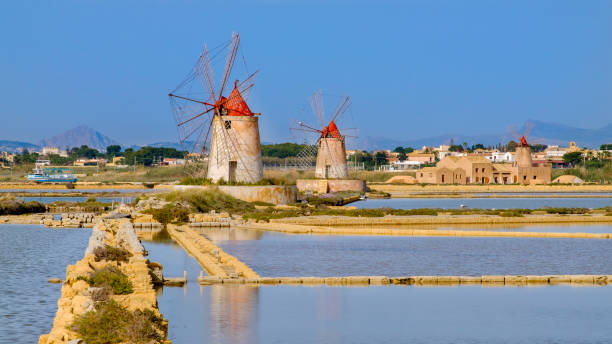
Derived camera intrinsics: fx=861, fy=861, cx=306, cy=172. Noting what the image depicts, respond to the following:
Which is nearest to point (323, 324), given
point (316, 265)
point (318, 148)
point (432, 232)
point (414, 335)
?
point (414, 335)

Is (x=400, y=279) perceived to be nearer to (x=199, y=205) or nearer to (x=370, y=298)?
(x=370, y=298)

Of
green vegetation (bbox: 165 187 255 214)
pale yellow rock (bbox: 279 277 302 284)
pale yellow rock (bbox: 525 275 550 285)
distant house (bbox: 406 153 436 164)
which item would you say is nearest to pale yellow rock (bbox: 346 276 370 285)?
pale yellow rock (bbox: 279 277 302 284)

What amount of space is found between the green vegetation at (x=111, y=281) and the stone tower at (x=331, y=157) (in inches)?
1840

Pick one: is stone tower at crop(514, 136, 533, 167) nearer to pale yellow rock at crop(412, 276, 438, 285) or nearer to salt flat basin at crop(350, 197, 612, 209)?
salt flat basin at crop(350, 197, 612, 209)

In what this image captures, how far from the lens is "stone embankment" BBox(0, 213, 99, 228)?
30406mm

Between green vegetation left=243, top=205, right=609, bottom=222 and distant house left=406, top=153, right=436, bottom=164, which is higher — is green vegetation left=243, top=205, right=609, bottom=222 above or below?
below

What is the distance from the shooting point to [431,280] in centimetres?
1530

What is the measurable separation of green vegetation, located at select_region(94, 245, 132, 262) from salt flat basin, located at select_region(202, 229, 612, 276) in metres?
2.73

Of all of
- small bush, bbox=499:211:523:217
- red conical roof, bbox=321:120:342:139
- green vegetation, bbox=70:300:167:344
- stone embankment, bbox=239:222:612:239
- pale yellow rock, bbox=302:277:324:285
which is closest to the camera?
green vegetation, bbox=70:300:167:344

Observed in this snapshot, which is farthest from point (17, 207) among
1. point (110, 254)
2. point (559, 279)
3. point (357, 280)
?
point (559, 279)

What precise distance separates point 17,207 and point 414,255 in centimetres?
2252

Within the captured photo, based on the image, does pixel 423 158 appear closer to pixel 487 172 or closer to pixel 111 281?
pixel 487 172

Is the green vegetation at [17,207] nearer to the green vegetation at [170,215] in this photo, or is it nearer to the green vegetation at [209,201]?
the green vegetation at [209,201]

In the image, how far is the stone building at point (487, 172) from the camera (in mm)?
84562
